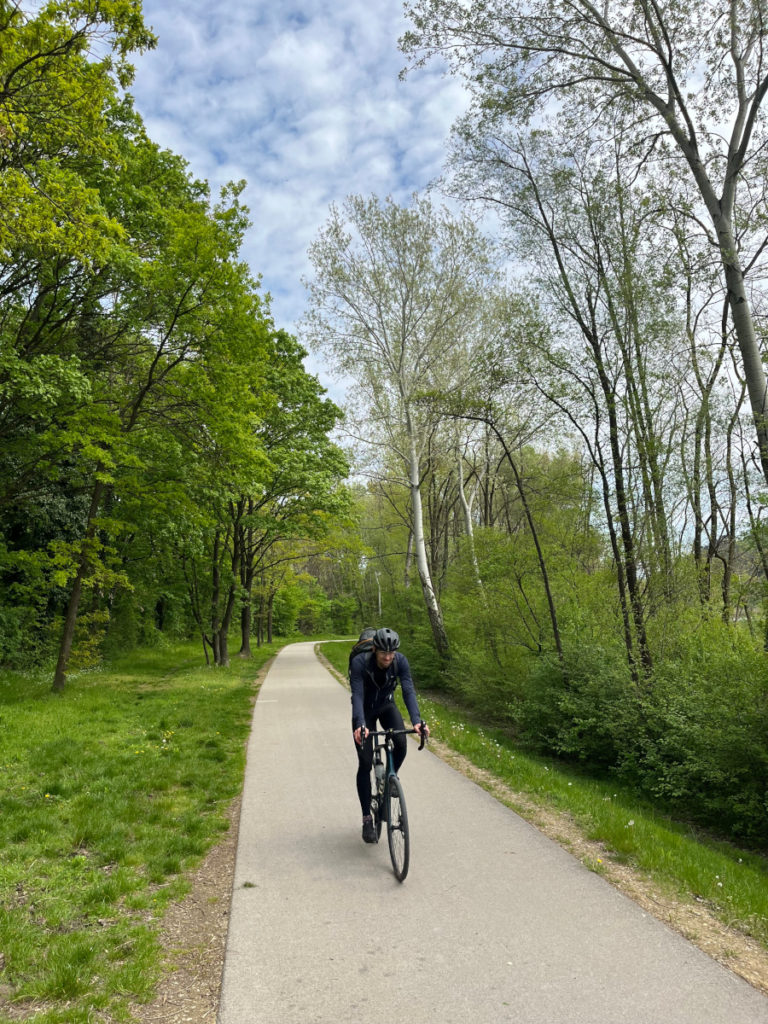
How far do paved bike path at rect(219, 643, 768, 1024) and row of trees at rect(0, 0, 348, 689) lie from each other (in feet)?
24.6

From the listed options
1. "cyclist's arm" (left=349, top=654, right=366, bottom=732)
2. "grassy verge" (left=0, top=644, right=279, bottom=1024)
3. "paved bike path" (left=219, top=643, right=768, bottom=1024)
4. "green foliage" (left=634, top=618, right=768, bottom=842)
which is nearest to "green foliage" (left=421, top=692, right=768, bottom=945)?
"green foliage" (left=634, top=618, right=768, bottom=842)

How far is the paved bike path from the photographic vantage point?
2861mm

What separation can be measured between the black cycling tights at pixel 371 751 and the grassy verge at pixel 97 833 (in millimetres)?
1474

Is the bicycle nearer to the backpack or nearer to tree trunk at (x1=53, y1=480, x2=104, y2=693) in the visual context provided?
the backpack

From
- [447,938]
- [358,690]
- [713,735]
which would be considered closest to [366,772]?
[358,690]

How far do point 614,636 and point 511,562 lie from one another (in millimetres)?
3238

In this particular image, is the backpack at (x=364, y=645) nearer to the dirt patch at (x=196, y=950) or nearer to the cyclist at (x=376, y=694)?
the cyclist at (x=376, y=694)

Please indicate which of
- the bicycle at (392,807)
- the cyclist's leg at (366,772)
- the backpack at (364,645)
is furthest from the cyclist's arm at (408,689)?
the cyclist's leg at (366,772)

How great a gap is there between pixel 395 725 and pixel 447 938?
5.25 feet

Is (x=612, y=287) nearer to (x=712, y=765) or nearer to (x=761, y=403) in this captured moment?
(x=761, y=403)

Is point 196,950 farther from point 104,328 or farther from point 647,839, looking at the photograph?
point 104,328

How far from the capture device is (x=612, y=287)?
1042 cm

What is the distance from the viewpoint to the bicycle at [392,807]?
4297 millimetres

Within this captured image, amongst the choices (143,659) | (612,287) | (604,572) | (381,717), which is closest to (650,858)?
(381,717)
